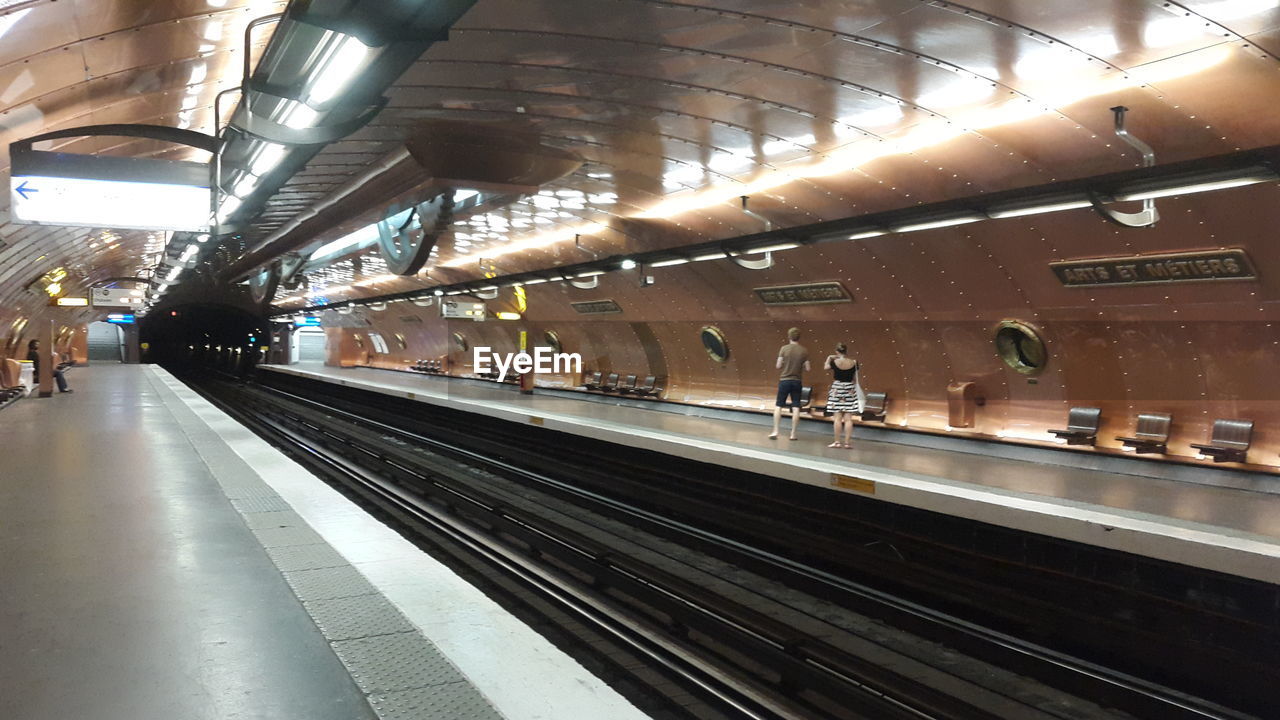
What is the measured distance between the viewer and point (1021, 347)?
11.9 metres

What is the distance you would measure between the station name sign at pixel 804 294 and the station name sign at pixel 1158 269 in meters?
3.94

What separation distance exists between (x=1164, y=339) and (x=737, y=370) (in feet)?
29.7

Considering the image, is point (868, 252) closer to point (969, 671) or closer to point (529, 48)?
point (529, 48)

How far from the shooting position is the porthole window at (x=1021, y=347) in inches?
456

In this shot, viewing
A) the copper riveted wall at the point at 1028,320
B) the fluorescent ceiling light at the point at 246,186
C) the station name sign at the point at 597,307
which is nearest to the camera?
the copper riveted wall at the point at 1028,320

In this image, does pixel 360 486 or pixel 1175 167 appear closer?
pixel 1175 167

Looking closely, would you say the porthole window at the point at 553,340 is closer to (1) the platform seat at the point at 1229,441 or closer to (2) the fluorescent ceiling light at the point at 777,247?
(2) the fluorescent ceiling light at the point at 777,247

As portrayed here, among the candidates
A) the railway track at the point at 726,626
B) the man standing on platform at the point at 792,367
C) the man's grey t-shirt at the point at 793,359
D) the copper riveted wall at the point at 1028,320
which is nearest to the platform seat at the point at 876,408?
the copper riveted wall at the point at 1028,320

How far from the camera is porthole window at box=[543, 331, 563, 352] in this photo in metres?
→ 25.9

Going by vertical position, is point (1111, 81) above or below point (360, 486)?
above

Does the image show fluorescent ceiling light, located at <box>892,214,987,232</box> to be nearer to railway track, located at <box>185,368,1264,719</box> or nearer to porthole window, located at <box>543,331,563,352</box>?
railway track, located at <box>185,368,1264,719</box>

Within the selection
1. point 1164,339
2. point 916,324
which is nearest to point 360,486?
point 916,324

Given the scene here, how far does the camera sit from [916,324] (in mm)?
13367

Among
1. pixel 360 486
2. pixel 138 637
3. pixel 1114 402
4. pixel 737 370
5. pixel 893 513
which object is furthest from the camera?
pixel 737 370
